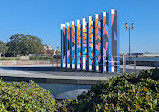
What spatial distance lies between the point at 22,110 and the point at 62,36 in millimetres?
17236

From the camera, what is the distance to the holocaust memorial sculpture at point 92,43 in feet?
47.3

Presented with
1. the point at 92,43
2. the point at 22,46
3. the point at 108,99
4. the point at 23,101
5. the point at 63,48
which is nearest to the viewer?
the point at 108,99

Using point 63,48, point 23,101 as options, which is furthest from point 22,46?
point 23,101

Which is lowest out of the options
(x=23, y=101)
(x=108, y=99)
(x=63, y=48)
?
(x=23, y=101)

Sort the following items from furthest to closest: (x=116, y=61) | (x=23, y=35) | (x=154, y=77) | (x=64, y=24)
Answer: (x=23, y=35), (x=64, y=24), (x=116, y=61), (x=154, y=77)

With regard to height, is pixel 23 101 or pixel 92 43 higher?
pixel 92 43

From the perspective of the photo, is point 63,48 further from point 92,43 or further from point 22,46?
point 22,46

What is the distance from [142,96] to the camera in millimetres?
2215

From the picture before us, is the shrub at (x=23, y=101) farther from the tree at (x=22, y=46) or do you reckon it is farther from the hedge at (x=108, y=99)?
the tree at (x=22, y=46)

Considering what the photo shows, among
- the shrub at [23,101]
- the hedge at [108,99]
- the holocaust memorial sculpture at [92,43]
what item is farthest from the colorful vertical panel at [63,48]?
the shrub at [23,101]

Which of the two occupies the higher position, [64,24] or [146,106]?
[64,24]

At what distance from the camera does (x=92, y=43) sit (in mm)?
16359

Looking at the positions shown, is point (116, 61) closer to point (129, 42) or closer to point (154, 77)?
point (154, 77)

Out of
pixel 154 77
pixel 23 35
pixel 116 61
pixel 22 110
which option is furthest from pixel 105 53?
pixel 23 35
